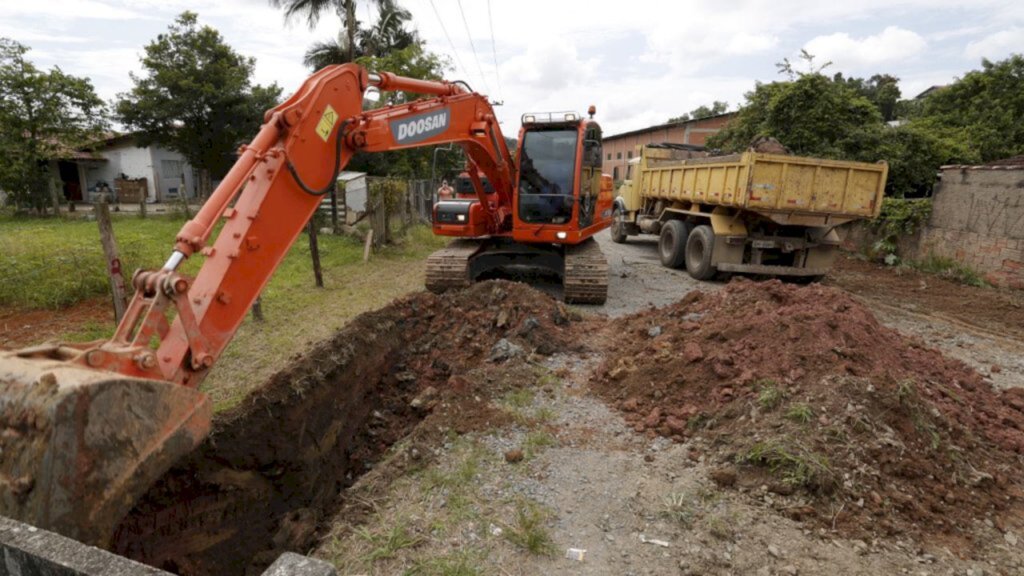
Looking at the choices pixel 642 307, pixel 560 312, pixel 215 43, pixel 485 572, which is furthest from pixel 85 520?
pixel 215 43

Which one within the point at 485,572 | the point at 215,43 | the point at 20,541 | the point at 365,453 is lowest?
the point at 365,453

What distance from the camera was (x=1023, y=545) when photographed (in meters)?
2.96

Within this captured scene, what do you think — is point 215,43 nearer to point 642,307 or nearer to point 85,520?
point 642,307

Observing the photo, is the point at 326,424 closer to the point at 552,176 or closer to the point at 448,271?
the point at 448,271

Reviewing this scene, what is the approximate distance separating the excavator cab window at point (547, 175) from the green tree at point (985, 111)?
13.0 m

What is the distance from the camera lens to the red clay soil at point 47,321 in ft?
20.0

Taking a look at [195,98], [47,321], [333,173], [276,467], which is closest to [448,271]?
[333,173]

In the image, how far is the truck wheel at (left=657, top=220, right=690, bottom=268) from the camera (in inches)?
446

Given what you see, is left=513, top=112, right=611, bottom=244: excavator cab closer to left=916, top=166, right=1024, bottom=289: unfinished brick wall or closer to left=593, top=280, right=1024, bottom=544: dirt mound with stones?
left=593, top=280, right=1024, bottom=544: dirt mound with stones

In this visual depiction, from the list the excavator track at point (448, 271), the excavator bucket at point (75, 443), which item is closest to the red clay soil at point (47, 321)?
the excavator track at point (448, 271)

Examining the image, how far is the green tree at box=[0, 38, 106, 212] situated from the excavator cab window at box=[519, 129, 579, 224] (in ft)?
63.5

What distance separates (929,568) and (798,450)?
2.70 ft

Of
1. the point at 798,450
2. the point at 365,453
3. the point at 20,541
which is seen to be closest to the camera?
the point at 20,541

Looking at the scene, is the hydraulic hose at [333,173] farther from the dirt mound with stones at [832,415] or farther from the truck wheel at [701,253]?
the truck wheel at [701,253]
